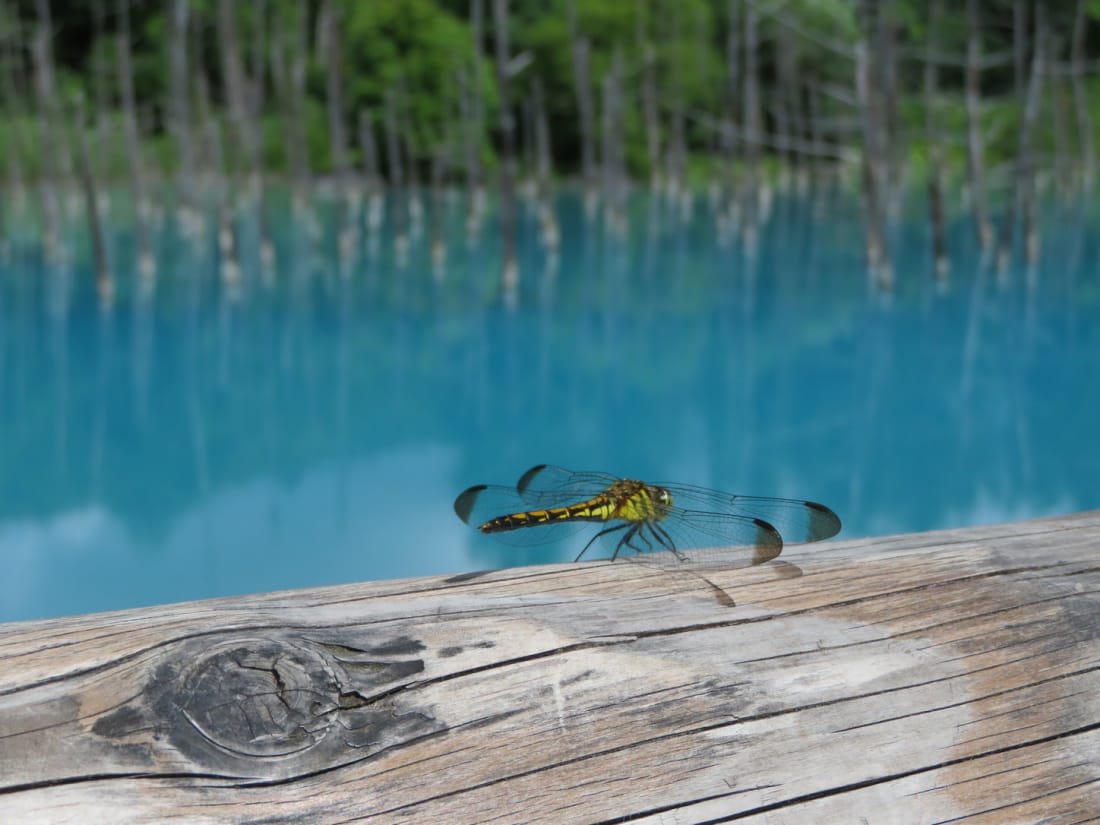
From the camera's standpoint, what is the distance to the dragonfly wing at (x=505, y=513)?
2014 mm

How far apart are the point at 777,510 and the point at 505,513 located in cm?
46

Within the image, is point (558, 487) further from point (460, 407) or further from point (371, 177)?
point (371, 177)

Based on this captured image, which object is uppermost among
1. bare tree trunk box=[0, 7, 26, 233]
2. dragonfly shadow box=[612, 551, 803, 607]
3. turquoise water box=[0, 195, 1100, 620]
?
bare tree trunk box=[0, 7, 26, 233]

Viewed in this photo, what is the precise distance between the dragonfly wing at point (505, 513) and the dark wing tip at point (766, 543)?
1.36 ft

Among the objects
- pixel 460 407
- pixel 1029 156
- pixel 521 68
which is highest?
pixel 521 68

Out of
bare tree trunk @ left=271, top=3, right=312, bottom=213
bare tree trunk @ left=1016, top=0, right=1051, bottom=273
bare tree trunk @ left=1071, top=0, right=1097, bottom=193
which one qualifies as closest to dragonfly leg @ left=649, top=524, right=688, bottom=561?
bare tree trunk @ left=1016, top=0, right=1051, bottom=273

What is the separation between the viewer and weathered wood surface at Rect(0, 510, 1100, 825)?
115 cm

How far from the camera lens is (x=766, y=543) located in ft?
5.34

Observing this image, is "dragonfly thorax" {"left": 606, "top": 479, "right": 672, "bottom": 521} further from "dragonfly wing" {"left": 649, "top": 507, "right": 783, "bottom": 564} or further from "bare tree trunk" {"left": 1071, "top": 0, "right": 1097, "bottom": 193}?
"bare tree trunk" {"left": 1071, "top": 0, "right": 1097, "bottom": 193}

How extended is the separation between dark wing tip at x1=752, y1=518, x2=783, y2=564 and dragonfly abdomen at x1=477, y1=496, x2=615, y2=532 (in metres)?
0.33

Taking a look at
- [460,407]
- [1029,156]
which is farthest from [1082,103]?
[460,407]

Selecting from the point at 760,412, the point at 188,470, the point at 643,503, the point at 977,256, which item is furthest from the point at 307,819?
the point at 977,256

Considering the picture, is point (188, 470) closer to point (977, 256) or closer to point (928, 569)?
point (928, 569)

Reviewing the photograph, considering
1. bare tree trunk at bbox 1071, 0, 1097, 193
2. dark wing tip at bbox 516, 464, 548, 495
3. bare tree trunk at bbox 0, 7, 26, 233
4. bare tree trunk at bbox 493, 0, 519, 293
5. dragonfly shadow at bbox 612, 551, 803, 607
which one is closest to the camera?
dragonfly shadow at bbox 612, 551, 803, 607
